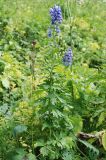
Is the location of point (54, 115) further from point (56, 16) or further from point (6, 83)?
point (6, 83)

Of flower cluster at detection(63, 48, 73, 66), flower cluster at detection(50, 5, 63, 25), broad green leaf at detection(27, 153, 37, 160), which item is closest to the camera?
broad green leaf at detection(27, 153, 37, 160)

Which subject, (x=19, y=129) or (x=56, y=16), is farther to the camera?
(x=56, y=16)

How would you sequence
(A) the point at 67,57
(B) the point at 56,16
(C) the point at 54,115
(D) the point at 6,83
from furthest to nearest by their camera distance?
(D) the point at 6,83
(A) the point at 67,57
(B) the point at 56,16
(C) the point at 54,115

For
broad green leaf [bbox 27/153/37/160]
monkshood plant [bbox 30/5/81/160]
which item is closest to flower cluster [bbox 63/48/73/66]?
monkshood plant [bbox 30/5/81/160]

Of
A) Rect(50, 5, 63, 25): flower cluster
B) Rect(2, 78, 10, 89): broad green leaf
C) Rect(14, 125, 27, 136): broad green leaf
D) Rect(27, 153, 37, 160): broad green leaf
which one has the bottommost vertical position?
Rect(27, 153, 37, 160): broad green leaf

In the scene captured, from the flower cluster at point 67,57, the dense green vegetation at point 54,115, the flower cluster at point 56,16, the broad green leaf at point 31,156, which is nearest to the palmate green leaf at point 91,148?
the dense green vegetation at point 54,115

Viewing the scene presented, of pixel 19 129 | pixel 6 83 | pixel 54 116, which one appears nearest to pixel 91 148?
pixel 54 116

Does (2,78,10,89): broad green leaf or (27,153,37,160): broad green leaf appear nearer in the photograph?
(27,153,37,160): broad green leaf

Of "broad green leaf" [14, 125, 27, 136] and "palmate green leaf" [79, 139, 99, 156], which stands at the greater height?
"broad green leaf" [14, 125, 27, 136]

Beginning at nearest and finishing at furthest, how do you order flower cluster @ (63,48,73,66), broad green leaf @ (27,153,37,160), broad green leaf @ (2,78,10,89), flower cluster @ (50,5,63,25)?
broad green leaf @ (27,153,37,160) → flower cluster @ (50,5,63,25) → flower cluster @ (63,48,73,66) → broad green leaf @ (2,78,10,89)

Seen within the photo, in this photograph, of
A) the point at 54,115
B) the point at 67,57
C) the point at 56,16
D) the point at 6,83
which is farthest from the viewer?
the point at 6,83

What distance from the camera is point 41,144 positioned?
304 centimetres

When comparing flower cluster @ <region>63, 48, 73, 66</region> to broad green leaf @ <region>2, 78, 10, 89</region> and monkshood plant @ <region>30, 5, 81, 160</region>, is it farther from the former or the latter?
broad green leaf @ <region>2, 78, 10, 89</region>

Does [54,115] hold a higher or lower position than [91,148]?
higher
